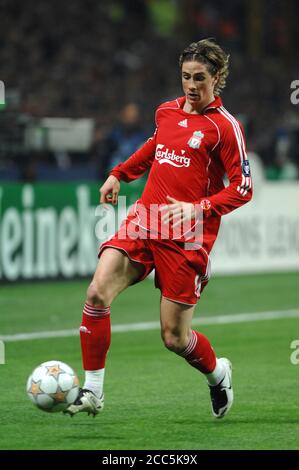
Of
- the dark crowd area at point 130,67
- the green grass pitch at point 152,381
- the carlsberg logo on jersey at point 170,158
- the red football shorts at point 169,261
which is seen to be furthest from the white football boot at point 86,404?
the dark crowd area at point 130,67

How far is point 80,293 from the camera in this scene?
49.1ft

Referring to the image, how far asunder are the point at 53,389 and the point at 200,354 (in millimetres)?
1063

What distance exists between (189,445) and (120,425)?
0.75 m

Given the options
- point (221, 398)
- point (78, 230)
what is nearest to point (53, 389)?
point (221, 398)

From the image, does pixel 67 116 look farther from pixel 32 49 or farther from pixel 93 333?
pixel 93 333

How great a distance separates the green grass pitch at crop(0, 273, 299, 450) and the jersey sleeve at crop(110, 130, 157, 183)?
151cm

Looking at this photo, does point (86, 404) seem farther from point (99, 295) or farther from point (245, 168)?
point (245, 168)

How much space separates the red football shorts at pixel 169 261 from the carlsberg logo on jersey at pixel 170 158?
474 millimetres

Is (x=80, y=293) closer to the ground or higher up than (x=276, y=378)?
closer to the ground

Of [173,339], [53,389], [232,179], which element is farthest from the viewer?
[173,339]

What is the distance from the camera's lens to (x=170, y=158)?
7.22 metres

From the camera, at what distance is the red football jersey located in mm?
7027

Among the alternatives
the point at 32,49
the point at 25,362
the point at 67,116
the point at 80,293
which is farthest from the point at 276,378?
the point at 32,49

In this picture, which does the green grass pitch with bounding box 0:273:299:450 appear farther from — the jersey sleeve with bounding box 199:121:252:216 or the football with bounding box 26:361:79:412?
the jersey sleeve with bounding box 199:121:252:216
